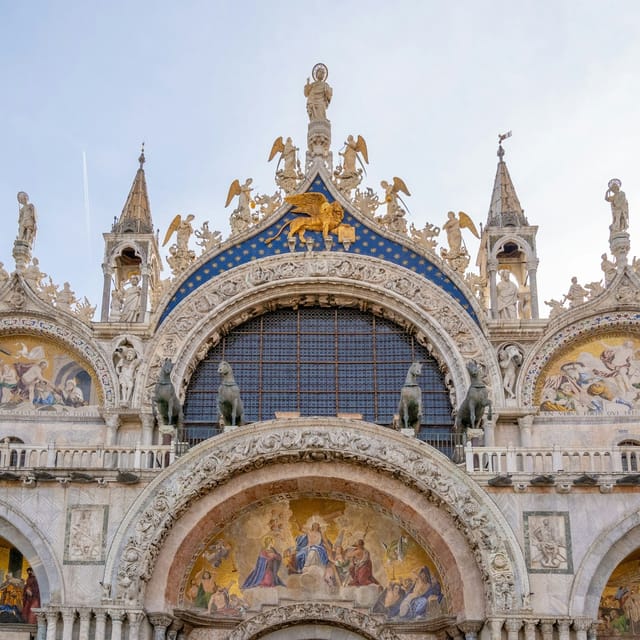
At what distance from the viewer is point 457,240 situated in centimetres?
2289

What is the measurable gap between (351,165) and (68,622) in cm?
1096

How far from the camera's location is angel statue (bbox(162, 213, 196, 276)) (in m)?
22.7

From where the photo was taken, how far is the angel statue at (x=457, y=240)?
74.1 feet

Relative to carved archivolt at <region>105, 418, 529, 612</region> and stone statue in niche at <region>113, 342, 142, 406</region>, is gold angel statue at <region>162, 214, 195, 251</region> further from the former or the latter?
carved archivolt at <region>105, 418, 529, 612</region>

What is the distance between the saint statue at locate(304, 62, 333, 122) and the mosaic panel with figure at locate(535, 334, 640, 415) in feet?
24.3

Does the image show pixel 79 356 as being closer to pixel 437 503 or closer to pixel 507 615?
pixel 437 503

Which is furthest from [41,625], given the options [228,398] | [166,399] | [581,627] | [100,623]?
[581,627]

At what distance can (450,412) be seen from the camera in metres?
21.8

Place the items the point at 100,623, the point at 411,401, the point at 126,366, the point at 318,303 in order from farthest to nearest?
the point at 318,303, the point at 126,366, the point at 411,401, the point at 100,623

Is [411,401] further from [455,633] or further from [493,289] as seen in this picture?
[493,289]

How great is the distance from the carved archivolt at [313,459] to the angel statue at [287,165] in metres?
6.30

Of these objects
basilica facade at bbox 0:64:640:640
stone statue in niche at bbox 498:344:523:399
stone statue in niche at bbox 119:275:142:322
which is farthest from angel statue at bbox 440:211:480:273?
stone statue in niche at bbox 119:275:142:322

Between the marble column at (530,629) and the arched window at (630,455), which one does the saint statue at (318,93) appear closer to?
the arched window at (630,455)

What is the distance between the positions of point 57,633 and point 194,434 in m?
4.94
